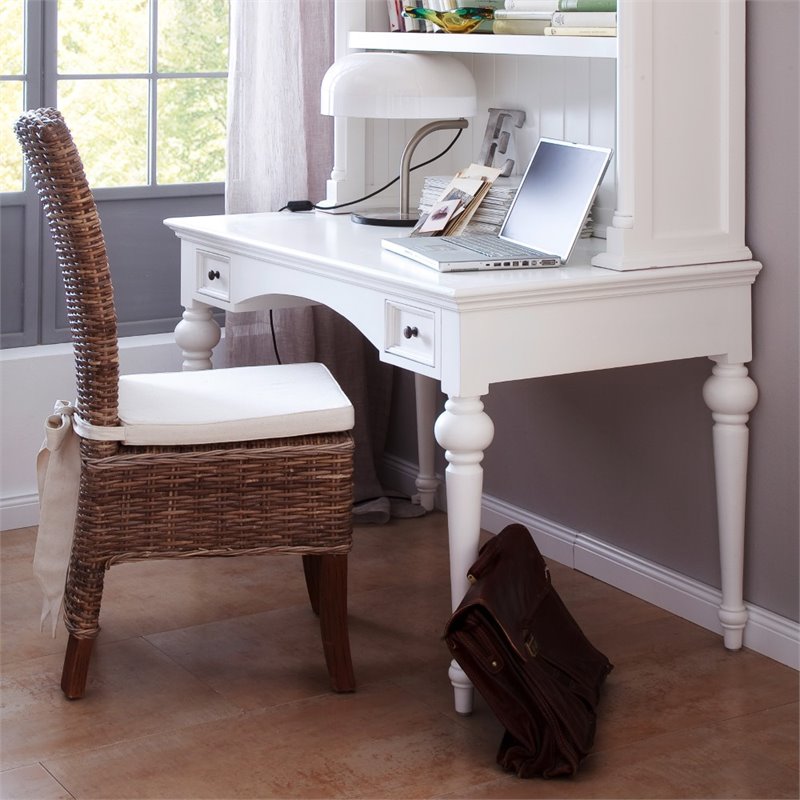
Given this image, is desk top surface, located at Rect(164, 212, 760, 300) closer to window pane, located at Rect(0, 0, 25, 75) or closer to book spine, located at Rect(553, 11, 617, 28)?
book spine, located at Rect(553, 11, 617, 28)

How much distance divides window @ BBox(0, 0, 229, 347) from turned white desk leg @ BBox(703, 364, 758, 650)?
59.3 inches

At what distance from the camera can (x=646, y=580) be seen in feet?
8.86

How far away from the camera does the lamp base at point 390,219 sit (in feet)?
9.06

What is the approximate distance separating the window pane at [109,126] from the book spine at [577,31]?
122cm

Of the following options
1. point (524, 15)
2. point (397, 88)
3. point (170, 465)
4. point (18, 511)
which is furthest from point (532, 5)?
point (18, 511)

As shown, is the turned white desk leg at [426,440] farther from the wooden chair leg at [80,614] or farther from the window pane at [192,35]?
the wooden chair leg at [80,614]

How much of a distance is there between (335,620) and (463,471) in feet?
1.26

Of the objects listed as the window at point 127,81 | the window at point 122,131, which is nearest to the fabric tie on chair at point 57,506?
the window at point 122,131

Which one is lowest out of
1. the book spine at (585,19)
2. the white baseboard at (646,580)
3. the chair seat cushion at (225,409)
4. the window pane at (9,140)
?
the white baseboard at (646,580)

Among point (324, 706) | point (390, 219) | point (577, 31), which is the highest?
point (577, 31)

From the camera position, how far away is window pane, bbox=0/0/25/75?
9.89ft

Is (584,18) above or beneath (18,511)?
above

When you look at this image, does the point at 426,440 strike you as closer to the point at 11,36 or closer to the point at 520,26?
the point at 520,26

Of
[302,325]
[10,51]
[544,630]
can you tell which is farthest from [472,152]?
[544,630]
